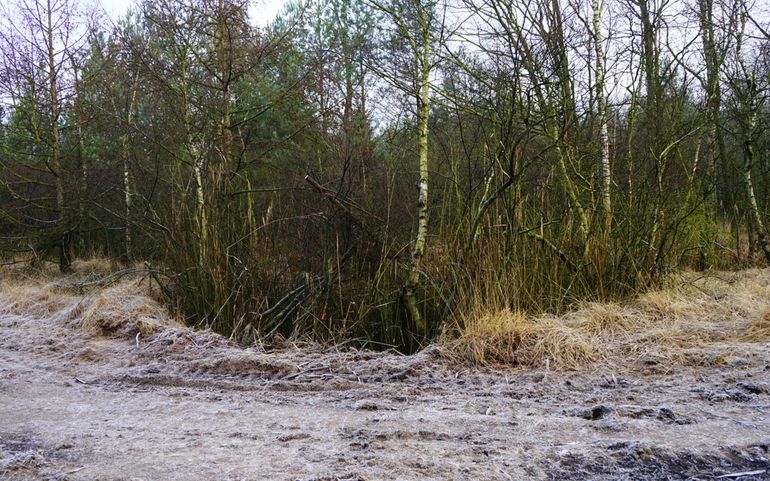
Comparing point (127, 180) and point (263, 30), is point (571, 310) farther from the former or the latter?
point (127, 180)

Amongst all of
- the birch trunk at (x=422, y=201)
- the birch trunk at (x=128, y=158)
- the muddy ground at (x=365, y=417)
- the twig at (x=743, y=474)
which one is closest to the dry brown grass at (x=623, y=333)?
the muddy ground at (x=365, y=417)

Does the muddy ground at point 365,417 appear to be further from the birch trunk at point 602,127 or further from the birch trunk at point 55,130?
the birch trunk at point 55,130

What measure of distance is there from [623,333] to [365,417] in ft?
8.90

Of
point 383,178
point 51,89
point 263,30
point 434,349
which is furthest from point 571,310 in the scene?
point 51,89

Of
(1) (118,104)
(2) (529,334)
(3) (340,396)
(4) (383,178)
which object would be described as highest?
(1) (118,104)

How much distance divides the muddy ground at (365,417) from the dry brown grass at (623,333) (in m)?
0.18

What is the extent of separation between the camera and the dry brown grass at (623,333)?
4.40 meters

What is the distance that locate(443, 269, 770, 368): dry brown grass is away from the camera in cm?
440

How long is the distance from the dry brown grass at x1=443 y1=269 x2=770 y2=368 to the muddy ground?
18cm

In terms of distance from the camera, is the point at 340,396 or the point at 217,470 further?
the point at 340,396

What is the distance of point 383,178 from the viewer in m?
7.30

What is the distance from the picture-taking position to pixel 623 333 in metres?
4.93

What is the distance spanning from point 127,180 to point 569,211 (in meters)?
8.51

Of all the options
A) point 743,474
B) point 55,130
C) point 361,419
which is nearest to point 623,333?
point 743,474
